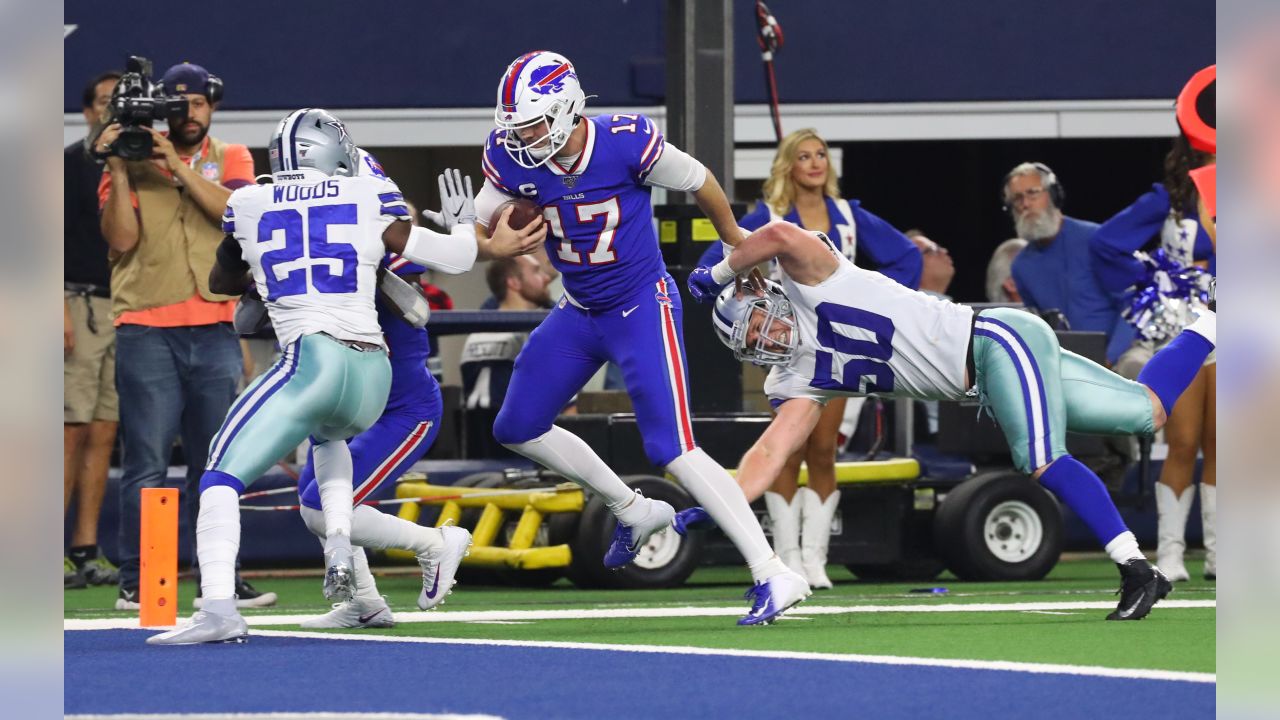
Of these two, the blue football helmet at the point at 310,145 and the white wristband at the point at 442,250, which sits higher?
the blue football helmet at the point at 310,145

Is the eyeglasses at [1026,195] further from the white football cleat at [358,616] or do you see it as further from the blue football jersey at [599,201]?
the white football cleat at [358,616]

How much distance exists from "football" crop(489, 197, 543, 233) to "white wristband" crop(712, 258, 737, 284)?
0.63 m

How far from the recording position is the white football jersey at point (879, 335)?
21.7 ft

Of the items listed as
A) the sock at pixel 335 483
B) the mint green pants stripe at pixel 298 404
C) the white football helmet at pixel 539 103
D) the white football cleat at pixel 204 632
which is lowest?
the white football cleat at pixel 204 632

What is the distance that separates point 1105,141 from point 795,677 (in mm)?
10267

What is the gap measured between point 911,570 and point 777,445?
3060 millimetres

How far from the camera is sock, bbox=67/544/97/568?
31.0 feet

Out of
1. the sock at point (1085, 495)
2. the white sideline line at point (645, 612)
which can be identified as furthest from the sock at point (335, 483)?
the sock at point (1085, 495)

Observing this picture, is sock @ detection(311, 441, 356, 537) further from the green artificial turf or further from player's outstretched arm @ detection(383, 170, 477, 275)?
player's outstretched arm @ detection(383, 170, 477, 275)

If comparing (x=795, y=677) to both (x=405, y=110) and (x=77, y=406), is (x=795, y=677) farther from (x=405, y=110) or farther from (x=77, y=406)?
(x=405, y=110)

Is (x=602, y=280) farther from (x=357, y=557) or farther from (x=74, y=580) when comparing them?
(x=74, y=580)

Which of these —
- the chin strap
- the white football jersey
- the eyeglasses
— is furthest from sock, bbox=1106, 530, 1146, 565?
the chin strap

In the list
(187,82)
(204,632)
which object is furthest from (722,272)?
(187,82)

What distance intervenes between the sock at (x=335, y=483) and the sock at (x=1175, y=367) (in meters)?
2.74
